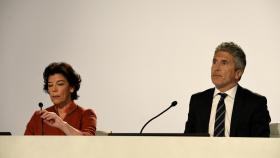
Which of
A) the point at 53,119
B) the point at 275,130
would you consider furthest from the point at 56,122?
the point at 275,130

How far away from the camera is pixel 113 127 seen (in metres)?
4.25

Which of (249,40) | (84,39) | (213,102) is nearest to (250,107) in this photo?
(213,102)

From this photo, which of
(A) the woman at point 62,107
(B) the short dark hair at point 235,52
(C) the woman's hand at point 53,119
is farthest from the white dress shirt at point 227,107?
(C) the woman's hand at point 53,119

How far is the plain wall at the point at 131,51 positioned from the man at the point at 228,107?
682mm

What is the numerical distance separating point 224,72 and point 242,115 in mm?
321

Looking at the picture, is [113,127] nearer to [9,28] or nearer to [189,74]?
[189,74]

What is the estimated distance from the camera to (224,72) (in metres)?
3.41

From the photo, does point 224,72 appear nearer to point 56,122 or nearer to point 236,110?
point 236,110

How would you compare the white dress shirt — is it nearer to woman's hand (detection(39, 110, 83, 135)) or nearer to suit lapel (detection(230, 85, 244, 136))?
suit lapel (detection(230, 85, 244, 136))

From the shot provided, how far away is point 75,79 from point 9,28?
1.32 meters

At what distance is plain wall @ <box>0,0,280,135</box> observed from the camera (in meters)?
4.18

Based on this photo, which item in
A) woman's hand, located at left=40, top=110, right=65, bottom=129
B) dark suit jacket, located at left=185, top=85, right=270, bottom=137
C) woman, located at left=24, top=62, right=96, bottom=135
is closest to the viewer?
woman's hand, located at left=40, top=110, right=65, bottom=129

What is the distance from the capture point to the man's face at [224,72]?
3395mm

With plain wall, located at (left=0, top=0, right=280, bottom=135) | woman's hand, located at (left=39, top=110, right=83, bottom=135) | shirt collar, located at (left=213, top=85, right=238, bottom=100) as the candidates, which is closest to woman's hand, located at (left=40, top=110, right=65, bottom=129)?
woman's hand, located at (left=39, top=110, right=83, bottom=135)
